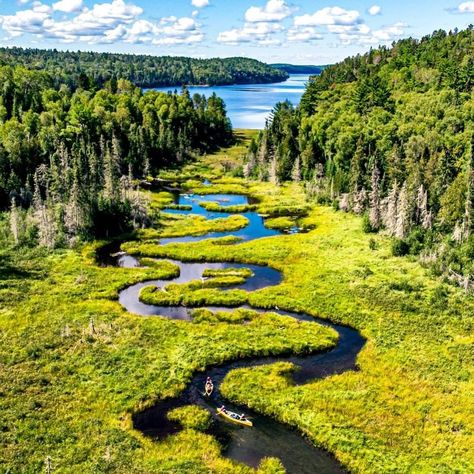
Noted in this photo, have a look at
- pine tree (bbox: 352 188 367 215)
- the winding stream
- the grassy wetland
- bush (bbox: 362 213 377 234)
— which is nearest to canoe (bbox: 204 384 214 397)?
the winding stream

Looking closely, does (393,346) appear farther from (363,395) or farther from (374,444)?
(374,444)

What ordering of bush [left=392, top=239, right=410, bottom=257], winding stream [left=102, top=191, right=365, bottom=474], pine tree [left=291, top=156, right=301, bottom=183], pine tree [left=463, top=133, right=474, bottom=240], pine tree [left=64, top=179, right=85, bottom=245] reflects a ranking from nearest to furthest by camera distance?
winding stream [left=102, top=191, right=365, bottom=474]
pine tree [left=463, top=133, right=474, bottom=240]
bush [left=392, top=239, right=410, bottom=257]
pine tree [left=64, top=179, right=85, bottom=245]
pine tree [left=291, top=156, right=301, bottom=183]

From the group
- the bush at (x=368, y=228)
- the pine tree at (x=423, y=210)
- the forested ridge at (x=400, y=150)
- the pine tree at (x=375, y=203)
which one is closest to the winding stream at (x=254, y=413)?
the forested ridge at (x=400, y=150)

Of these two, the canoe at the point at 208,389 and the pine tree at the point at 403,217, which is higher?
the pine tree at the point at 403,217

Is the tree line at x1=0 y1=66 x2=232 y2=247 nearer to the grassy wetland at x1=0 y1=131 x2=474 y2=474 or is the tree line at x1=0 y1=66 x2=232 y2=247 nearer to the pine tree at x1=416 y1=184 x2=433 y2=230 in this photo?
the grassy wetland at x1=0 y1=131 x2=474 y2=474

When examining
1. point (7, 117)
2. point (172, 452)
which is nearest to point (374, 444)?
point (172, 452)

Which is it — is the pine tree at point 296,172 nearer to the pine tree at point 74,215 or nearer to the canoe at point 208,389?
the pine tree at point 74,215
